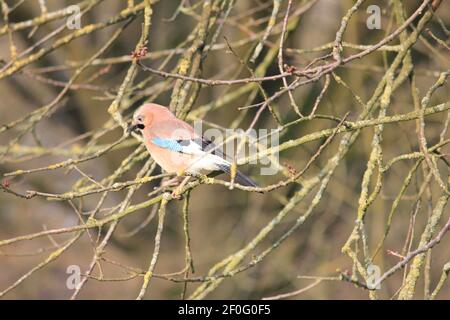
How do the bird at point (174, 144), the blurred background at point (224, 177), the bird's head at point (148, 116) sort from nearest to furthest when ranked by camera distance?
the bird at point (174, 144) → the bird's head at point (148, 116) → the blurred background at point (224, 177)

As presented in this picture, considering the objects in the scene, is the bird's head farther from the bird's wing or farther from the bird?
the bird's wing

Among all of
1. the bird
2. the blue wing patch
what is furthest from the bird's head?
the blue wing patch

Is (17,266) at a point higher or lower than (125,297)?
higher

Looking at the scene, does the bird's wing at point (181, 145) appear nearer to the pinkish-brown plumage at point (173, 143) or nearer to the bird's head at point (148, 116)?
the pinkish-brown plumage at point (173, 143)

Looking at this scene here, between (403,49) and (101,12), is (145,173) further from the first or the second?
(101,12)

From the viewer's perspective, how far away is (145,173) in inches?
189

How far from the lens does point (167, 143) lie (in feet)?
15.7

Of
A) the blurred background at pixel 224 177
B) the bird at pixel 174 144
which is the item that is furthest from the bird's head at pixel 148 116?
the blurred background at pixel 224 177

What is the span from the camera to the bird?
4.55m

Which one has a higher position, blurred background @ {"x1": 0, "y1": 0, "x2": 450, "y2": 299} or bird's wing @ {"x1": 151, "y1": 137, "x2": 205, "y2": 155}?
blurred background @ {"x1": 0, "y1": 0, "x2": 450, "y2": 299}

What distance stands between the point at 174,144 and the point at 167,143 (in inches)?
3.7

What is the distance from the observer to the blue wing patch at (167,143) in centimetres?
479
